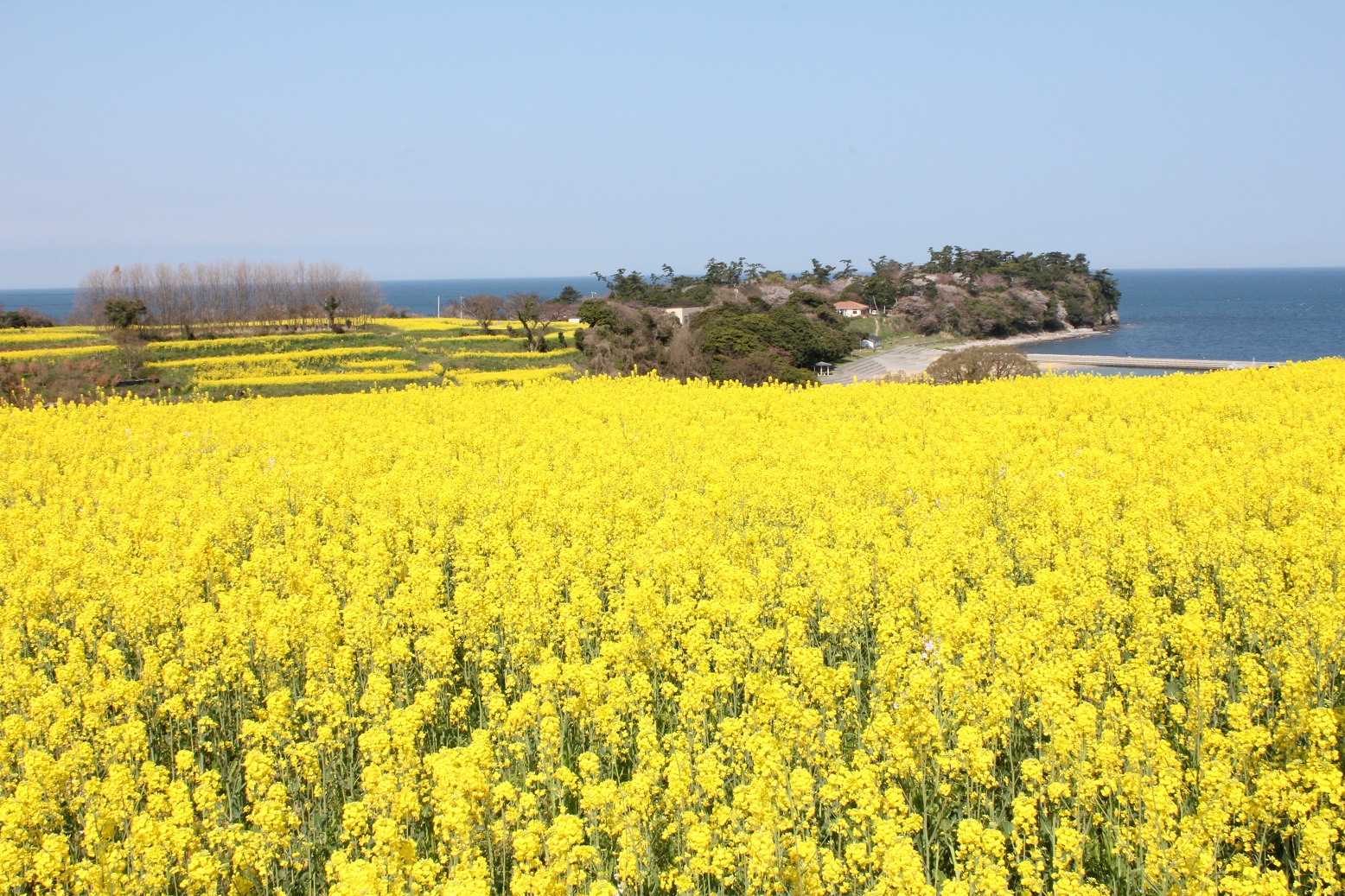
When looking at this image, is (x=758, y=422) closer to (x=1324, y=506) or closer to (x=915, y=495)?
(x=915, y=495)

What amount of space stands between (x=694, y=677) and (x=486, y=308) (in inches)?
2115

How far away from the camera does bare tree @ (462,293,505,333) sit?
5681cm

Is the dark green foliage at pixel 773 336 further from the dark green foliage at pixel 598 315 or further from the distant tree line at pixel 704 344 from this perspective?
the dark green foliage at pixel 598 315

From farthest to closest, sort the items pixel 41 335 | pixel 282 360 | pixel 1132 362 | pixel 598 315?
pixel 1132 362, pixel 598 315, pixel 41 335, pixel 282 360

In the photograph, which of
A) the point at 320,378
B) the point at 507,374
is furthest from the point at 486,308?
the point at 320,378

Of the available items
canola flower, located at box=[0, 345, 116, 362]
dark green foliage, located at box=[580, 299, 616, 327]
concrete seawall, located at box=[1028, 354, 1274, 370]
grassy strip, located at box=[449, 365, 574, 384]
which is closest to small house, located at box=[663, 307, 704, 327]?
dark green foliage, located at box=[580, 299, 616, 327]

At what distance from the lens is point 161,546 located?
10.9m

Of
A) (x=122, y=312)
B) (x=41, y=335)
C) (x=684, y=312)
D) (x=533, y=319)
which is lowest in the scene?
(x=41, y=335)

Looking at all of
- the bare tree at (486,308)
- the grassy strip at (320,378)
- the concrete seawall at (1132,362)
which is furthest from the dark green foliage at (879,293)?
the grassy strip at (320,378)

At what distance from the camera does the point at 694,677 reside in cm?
663

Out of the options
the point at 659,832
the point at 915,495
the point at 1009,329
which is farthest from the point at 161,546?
the point at 1009,329

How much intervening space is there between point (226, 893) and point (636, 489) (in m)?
8.73

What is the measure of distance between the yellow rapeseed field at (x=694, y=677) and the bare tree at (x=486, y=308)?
42879 mm

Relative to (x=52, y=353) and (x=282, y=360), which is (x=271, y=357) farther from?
(x=52, y=353)
